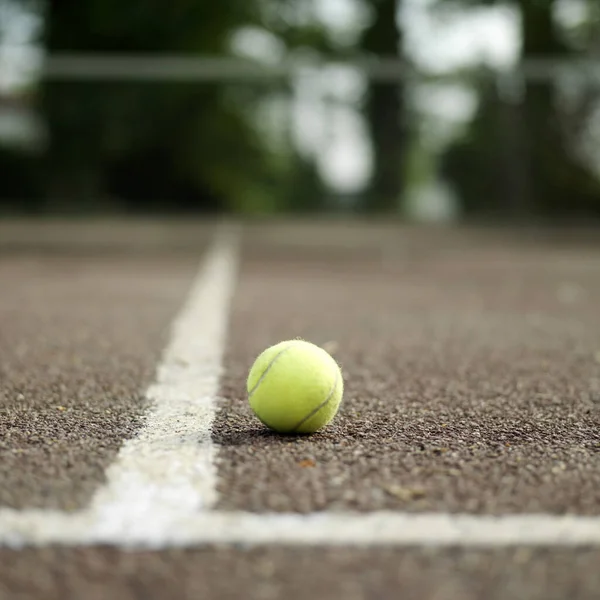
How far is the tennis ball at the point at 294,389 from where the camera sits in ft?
7.14

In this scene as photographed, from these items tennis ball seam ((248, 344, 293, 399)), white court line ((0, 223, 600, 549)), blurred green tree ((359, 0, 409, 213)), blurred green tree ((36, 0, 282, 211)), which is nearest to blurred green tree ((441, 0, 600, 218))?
blurred green tree ((359, 0, 409, 213))

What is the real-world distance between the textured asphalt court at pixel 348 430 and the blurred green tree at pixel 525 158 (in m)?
6.29

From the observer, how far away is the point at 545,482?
1836 mm

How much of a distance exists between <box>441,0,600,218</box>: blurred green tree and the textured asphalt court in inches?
248

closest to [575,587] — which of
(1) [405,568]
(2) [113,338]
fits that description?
(1) [405,568]

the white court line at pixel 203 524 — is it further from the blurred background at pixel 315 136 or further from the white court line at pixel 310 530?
the blurred background at pixel 315 136

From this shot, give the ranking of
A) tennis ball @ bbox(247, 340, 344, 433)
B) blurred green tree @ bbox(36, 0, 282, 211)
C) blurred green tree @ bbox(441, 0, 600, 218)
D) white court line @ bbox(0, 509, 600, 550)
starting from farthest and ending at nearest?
blurred green tree @ bbox(441, 0, 600, 218)
blurred green tree @ bbox(36, 0, 282, 211)
tennis ball @ bbox(247, 340, 344, 433)
white court line @ bbox(0, 509, 600, 550)

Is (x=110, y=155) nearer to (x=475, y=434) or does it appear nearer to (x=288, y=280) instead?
(x=288, y=280)

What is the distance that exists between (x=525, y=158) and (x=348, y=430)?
11124 millimetres

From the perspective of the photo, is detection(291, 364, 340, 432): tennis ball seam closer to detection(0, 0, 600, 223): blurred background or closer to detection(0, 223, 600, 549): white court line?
detection(0, 223, 600, 549): white court line

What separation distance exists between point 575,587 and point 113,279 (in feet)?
19.9

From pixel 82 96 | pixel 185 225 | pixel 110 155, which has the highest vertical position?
pixel 82 96

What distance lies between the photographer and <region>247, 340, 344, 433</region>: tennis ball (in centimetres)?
218

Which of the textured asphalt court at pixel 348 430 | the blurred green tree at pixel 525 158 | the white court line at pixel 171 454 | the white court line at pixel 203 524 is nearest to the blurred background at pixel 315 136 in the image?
the blurred green tree at pixel 525 158
